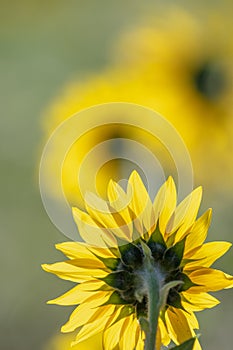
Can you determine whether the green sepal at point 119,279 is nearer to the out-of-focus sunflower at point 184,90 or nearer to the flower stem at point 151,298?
the flower stem at point 151,298

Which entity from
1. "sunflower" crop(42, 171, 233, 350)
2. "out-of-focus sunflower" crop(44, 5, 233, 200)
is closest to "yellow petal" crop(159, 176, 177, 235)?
"sunflower" crop(42, 171, 233, 350)

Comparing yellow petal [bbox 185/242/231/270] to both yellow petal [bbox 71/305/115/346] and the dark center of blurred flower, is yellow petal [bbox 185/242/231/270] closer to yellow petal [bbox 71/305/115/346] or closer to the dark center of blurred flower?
yellow petal [bbox 71/305/115/346]

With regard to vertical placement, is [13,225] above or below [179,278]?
above

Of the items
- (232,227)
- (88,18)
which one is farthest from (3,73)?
(232,227)

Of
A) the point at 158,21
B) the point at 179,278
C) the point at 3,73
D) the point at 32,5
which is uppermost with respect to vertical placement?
the point at 32,5

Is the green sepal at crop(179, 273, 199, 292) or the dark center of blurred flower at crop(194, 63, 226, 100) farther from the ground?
the dark center of blurred flower at crop(194, 63, 226, 100)

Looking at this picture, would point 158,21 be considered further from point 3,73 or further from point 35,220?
point 3,73

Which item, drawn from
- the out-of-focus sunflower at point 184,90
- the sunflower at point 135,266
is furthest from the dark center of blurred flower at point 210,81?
the sunflower at point 135,266

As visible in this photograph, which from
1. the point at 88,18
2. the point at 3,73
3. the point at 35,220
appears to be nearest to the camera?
the point at 35,220

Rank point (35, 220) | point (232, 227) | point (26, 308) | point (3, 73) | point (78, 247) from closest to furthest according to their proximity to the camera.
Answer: point (78, 247) < point (232, 227) < point (26, 308) < point (35, 220) < point (3, 73)
